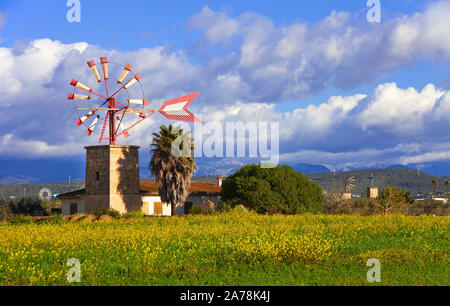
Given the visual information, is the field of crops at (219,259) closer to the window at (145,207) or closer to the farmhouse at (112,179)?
the farmhouse at (112,179)

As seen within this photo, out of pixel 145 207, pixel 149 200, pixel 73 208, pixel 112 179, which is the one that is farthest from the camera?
pixel 149 200

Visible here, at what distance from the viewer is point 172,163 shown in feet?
153

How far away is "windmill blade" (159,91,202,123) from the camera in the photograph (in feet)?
150

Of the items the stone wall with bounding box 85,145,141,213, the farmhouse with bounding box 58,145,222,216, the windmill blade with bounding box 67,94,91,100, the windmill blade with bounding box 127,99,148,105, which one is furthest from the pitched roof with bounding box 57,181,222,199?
the windmill blade with bounding box 67,94,91,100

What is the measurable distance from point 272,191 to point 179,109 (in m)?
11.9

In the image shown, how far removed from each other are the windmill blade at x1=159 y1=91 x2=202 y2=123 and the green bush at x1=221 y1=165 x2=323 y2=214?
681cm

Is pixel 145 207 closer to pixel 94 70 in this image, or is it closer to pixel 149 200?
pixel 149 200

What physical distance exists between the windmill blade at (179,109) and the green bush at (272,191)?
6.81m

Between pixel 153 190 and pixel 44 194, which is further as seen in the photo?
pixel 44 194

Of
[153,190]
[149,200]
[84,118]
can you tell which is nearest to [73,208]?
[149,200]

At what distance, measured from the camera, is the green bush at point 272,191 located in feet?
133

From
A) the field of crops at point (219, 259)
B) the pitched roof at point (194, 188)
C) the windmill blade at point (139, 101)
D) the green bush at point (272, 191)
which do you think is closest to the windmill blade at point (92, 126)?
the windmill blade at point (139, 101)

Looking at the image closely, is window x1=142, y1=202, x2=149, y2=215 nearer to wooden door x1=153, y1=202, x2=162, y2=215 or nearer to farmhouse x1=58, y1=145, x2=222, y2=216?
wooden door x1=153, y1=202, x2=162, y2=215
